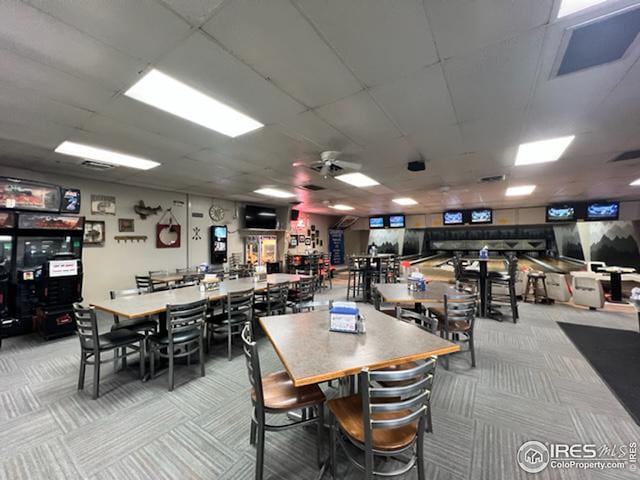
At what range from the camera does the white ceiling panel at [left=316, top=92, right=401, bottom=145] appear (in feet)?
7.99

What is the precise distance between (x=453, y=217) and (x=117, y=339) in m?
10.1

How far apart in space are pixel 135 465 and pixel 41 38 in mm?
2929

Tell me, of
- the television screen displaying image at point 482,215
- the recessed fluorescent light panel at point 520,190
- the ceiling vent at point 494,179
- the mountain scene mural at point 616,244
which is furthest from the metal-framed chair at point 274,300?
the mountain scene mural at point 616,244

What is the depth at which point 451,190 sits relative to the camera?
634 cm

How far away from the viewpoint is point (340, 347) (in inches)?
70.7

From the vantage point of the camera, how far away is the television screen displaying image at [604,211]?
7.28m

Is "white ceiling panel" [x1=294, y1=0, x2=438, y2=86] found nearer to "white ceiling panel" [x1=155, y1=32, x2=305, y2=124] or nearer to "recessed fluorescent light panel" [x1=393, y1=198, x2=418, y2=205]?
"white ceiling panel" [x1=155, y1=32, x2=305, y2=124]

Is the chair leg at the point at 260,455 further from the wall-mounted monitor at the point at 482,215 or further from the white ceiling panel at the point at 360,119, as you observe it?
the wall-mounted monitor at the point at 482,215

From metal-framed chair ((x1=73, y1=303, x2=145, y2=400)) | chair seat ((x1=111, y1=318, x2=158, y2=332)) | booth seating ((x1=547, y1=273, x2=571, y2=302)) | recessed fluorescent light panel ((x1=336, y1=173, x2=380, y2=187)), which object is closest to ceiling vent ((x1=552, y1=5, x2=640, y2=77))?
recessed fluorescent light panel ((x1=336, y1=173, x2=380, y2=187))

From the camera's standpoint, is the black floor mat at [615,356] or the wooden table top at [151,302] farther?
the wooden table top at [151,302]

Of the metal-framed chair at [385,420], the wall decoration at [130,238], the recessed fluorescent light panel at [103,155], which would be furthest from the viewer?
the wall decoration at [130,238]

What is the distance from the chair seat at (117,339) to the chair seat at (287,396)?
1.94m

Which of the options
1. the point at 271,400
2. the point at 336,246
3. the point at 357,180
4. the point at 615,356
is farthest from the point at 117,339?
the point at 336,246

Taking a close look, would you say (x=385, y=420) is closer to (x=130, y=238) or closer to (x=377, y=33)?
(x=377, y=33)
